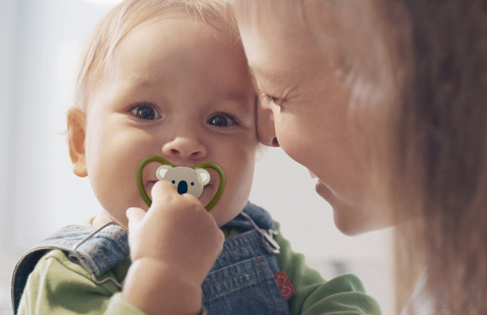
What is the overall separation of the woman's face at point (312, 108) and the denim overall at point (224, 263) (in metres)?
0.26

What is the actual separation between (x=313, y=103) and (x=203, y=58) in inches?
9.8

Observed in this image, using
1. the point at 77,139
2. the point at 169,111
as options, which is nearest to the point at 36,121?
the point at 77,139

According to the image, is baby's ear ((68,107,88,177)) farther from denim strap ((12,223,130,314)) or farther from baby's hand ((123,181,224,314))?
baby's hand ((123,181,224,314))

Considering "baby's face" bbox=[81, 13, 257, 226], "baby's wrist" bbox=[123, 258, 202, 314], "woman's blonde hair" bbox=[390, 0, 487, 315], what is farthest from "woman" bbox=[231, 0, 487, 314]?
"baby's wrist" bbox=[123, 258, 202, 314]

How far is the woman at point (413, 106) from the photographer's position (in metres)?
0.55

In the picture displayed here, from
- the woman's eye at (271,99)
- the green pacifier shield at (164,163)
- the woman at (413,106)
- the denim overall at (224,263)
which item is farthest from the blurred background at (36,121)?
the woman at (413,106)

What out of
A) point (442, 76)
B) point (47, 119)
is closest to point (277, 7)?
point (442, 76)

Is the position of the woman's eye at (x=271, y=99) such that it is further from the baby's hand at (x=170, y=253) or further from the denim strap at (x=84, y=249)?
the denim strap at (x=84, y=249)

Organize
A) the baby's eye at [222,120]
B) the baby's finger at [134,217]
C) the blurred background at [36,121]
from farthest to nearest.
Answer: the blurred background at [36,121] → the baby's eye at [222,120] → the baby's finger at [134,217]

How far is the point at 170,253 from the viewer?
630 millimetres

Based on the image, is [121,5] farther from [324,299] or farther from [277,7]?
[324,299]

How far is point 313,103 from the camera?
756 mm

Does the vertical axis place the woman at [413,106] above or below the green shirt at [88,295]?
above

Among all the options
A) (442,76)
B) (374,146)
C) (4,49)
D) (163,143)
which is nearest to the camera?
(442,76)
